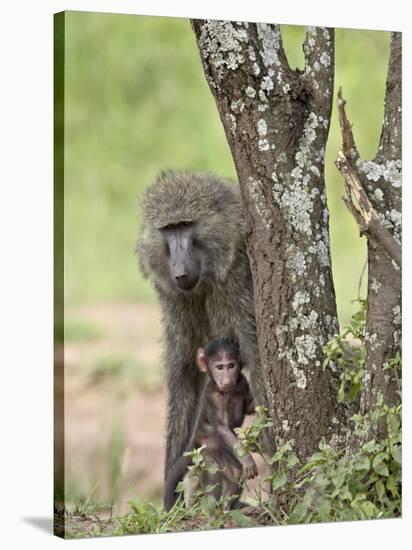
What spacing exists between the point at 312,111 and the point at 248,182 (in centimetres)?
41

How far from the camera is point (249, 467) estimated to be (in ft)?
18.2

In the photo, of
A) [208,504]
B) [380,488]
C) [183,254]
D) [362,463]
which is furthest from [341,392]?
[183,254]

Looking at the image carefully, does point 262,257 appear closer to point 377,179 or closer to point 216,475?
point 377,179

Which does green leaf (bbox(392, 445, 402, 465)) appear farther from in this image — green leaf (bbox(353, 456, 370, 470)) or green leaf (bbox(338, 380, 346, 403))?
green leaf (bbox(338, 380, 346, 403))

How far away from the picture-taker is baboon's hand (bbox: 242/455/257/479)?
5.54m

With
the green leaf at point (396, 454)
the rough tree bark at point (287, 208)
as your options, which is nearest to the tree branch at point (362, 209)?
the rough tree bark at point (287, 208)

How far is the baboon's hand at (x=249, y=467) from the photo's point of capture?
18.2ft

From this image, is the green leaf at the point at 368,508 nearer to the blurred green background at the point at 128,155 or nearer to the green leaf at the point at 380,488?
the green leaf at the point at 380,488

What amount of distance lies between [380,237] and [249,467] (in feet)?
3.66

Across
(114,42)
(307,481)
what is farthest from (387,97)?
(307,481)

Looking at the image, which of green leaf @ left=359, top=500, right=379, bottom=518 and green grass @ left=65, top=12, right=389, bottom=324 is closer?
green leaf @ left=359, top=500, right=379, bottom=518

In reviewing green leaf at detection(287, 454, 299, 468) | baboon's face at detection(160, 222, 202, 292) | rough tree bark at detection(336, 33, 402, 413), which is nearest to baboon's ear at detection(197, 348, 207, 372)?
baboon's face at detection(160, 222, 202, 292)

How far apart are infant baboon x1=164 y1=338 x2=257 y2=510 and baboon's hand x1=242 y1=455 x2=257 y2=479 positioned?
0.05 ft

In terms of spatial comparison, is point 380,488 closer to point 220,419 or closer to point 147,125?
point 220,419
